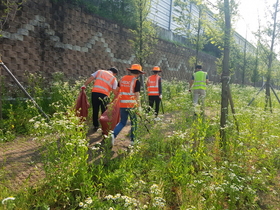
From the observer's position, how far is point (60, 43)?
28.3 feet

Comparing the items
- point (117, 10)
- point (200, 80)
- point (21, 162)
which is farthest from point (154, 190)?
point (117, 10)

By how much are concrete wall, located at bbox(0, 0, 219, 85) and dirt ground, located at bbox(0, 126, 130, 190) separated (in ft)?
10.9

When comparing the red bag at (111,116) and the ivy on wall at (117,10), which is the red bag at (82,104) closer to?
the red bag at (111,116)

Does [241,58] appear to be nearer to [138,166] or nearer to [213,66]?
[213,66]

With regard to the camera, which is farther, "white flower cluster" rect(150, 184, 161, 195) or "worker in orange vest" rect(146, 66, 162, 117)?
"worker in orange vest" rect(146, 66, 162, 117)

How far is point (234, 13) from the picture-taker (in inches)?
211

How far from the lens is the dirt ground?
123 inches

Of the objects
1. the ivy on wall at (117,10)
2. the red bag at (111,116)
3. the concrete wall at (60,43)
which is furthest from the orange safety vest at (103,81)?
the ivy on wall at (117,10)

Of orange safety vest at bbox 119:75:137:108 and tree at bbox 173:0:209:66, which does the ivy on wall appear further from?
orange safety vest at bbox 119:75:137:108

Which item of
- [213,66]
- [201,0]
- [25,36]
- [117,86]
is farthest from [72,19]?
[213,66]

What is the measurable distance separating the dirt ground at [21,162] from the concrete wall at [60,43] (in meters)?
3.33

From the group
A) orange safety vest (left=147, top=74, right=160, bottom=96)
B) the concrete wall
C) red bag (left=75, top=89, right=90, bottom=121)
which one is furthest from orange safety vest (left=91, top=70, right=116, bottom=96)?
the concrete wall

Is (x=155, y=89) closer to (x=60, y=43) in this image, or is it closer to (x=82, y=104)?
(x=82, y=104)

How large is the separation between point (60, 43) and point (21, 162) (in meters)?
5.95
